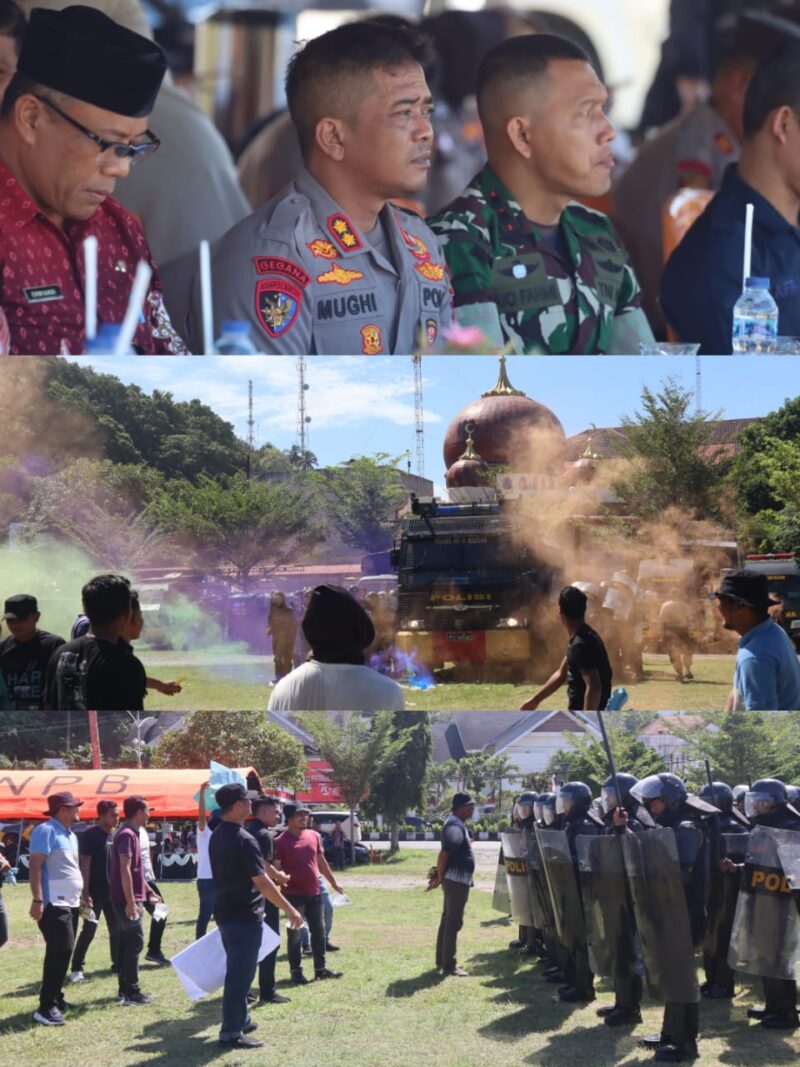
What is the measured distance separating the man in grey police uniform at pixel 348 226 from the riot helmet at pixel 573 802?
198cm

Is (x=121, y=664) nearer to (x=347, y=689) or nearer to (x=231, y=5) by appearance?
(x=347, y=689)

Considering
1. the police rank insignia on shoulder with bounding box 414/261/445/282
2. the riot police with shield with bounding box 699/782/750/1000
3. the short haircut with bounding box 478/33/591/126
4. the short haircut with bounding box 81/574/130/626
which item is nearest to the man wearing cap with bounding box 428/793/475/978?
the riot police with shield with bounding box 699/782/750/1000

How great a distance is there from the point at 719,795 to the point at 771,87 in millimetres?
3075

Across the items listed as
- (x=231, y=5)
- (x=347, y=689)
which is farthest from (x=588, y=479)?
(x=231, y=5)

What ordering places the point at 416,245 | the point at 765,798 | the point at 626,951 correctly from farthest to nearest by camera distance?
the point at 416,245, the point at 765,798, the point at 626,951

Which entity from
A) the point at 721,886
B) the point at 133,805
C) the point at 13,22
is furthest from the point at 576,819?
the point at 13,22

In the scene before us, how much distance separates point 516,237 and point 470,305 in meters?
0.35

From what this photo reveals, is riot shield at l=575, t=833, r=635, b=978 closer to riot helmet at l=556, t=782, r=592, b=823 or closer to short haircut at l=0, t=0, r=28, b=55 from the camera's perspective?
riot helmet at l=556, t=782, r=592, b=823

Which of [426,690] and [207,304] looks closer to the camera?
[426,690]

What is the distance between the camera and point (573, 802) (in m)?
4.94

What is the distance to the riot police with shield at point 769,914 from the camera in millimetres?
4629

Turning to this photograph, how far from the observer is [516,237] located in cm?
626

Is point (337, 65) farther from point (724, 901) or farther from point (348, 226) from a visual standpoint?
point (724, 901)

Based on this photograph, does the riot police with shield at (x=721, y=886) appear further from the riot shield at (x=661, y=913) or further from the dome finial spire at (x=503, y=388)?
the dome finial spire at (x=503, y=388)
